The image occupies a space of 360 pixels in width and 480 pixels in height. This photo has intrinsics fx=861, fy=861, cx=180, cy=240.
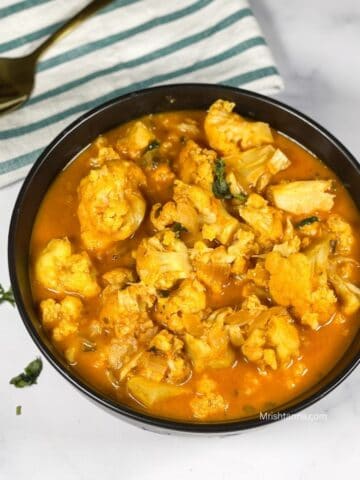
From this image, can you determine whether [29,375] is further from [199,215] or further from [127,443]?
[199,215]

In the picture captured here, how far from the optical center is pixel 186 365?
3088 millimetres

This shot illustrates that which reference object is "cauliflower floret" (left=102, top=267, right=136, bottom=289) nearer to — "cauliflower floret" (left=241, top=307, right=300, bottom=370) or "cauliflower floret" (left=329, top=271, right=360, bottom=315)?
"cauliflower floret" (left=241, top=307, right=300, bottom=370)

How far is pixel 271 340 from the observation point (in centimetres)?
305

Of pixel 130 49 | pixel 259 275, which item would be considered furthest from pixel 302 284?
pixel 130 49

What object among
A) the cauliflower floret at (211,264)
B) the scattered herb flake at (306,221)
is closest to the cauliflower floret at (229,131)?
the scattered herb flake at (306,221)

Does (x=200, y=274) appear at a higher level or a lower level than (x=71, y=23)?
lower

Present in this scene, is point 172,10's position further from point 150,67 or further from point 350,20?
point 350,20

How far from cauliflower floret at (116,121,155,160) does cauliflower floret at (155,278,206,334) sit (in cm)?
66

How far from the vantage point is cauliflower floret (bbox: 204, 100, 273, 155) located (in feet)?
11.2

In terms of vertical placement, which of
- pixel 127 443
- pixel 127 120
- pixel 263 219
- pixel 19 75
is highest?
pixel 19 75

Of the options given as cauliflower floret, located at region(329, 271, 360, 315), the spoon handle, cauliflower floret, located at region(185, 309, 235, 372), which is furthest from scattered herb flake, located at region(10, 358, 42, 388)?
the spoon handle

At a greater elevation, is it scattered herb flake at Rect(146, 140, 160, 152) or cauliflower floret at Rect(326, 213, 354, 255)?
scattered herb flake at Rect(146, 140, 160, 152)

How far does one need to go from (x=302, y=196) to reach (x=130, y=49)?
132cm

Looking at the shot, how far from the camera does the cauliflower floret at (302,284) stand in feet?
10.1
